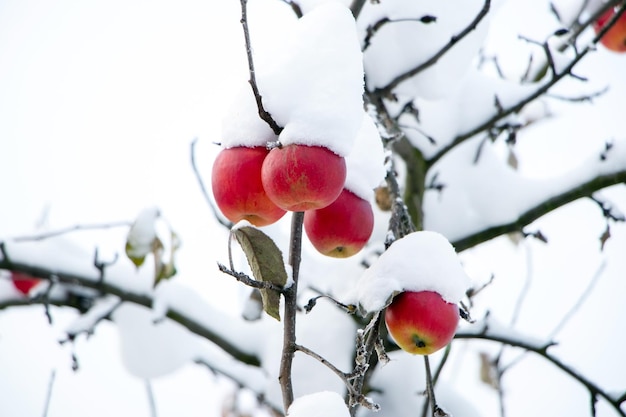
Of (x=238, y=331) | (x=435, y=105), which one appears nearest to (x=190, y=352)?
(x=238, y=331)

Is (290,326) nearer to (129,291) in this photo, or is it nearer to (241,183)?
(241,183)

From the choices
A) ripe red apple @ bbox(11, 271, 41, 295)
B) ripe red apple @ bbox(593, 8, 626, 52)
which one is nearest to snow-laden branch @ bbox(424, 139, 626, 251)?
ripe red apple @ bbox(593, 8, 626, 52)

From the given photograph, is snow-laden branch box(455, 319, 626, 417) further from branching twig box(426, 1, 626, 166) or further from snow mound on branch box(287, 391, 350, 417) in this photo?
snow mound on branch box(287, 391, 350, 417)

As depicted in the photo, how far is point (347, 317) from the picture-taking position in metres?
1.57

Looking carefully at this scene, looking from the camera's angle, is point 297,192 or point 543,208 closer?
point 297,192

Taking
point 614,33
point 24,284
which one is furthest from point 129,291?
point 614,33

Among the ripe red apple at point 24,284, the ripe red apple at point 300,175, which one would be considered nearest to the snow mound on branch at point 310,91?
the ripe red apple at point 300,175

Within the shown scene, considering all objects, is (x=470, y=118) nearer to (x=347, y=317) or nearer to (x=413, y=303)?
(x=347, y=317)

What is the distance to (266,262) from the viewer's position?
2.37 ft

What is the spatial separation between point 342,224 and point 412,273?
125 mm

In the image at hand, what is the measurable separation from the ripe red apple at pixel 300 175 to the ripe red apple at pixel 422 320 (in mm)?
232

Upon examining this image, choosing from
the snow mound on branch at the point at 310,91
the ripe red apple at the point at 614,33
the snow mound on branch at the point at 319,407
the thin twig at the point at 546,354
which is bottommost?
the thin twig at the point at 546,354

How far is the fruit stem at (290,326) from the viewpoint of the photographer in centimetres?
66

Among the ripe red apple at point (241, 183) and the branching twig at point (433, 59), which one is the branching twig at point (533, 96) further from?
the ripe red apple at point (241, 183)
